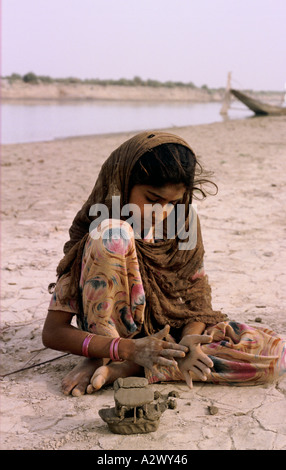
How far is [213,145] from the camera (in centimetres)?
996

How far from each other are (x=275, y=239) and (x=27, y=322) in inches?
83.7

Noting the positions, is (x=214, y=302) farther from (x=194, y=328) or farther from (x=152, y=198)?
(x=152, y=198)

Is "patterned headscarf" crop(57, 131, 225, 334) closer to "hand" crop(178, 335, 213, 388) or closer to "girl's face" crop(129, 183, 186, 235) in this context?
"girl's face" crop(129, 183, 186, 235)

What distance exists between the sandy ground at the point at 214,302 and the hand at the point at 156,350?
0.76ft

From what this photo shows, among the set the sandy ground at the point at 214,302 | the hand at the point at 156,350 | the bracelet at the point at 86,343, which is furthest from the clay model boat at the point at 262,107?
the hand at the point at 156,350

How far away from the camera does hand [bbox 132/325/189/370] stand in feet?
6.01

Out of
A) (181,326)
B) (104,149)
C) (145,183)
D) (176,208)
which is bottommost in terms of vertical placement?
(104,149)

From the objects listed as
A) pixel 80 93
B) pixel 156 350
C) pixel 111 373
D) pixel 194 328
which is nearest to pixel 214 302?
pixel 194 328

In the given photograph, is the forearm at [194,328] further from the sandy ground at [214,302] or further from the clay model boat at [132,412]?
the clay model boat at [132,412]

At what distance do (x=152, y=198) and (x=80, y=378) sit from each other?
0.76m

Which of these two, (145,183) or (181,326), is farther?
(181,326)
